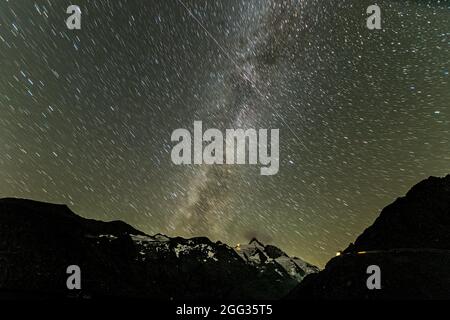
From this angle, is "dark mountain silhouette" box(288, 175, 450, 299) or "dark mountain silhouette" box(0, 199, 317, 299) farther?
Result: "dark mountain silhouette" box(0, 199, 317, 299)

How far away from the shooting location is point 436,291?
110 feet

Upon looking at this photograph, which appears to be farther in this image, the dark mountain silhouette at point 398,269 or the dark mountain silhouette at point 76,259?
the dark mountain silhouette at point 76,259

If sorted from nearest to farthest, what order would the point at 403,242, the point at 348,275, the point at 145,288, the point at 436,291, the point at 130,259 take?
the point at 436,291 → the point at 348,275 → the point at 403,242 → the point at 145,288 → the point at 130,259

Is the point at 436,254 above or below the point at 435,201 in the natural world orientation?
below

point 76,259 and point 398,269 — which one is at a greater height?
point 398,269

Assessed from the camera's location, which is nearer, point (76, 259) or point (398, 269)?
point (398, 269)

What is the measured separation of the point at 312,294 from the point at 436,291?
14.4 meters

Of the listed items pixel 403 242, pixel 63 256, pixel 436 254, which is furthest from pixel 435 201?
pixel 63 256

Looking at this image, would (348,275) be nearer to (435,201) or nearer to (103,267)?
(435,201)

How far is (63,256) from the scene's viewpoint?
379ft
